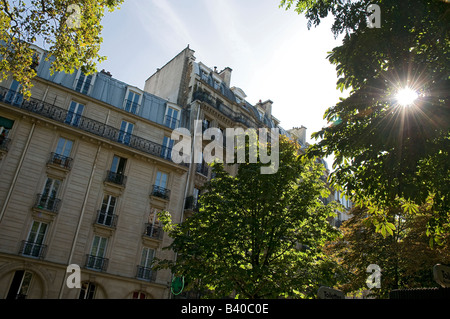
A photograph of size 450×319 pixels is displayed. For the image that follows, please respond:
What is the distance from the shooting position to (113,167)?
23031 millimetres

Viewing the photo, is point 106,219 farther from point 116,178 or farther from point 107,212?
point 116,178

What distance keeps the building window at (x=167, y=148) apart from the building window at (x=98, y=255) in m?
7.13

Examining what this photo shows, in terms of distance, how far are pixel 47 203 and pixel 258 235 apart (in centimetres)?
1331

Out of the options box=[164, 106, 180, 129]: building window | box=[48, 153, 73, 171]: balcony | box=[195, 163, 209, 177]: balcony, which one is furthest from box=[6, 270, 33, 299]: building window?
box=[164, 106, 180, 129]: building window

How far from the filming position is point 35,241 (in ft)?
61.9

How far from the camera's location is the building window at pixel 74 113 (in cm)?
2217

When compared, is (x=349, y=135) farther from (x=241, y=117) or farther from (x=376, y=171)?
(x=241, y=117)

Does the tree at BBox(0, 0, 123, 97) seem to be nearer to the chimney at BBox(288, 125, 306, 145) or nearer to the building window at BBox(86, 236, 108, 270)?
the building window at BBox(86, 236, 108, 270)

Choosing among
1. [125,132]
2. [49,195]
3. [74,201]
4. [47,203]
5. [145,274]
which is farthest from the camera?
[125,132]

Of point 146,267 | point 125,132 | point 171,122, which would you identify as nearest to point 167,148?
point 171,122

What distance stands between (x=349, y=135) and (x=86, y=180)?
17.8 m
